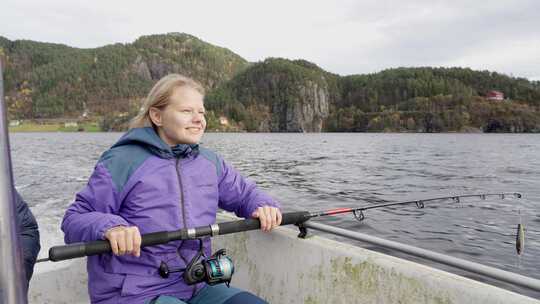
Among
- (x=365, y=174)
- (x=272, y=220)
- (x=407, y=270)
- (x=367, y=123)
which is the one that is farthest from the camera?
(x=367, y=123)

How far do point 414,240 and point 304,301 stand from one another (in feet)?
24.3

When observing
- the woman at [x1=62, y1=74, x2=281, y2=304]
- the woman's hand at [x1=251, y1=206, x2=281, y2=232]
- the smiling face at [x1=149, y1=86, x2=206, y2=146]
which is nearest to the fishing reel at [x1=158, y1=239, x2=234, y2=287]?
the woman at [x1=62, y1=74, x2=281, y2=304]

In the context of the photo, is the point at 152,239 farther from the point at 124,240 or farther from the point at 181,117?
the point at 181,117

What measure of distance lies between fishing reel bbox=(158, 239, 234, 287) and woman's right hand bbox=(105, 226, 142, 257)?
332 mm

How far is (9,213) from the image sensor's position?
101cm

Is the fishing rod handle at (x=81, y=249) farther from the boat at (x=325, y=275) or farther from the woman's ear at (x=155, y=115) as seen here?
the boat at (x=325, y=275)

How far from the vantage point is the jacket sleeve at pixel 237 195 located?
118 inches

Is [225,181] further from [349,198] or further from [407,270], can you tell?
[349,198]

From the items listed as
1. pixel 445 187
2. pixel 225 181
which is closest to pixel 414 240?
pixel 225 181

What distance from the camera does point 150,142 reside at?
2.56 m

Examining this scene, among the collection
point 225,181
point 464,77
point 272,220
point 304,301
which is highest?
point 464,77

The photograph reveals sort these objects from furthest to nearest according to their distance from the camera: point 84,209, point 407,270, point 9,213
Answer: point 407,270 → point 84,209 → point 9,213

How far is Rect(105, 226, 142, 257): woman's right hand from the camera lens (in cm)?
211

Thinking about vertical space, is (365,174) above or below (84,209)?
below
